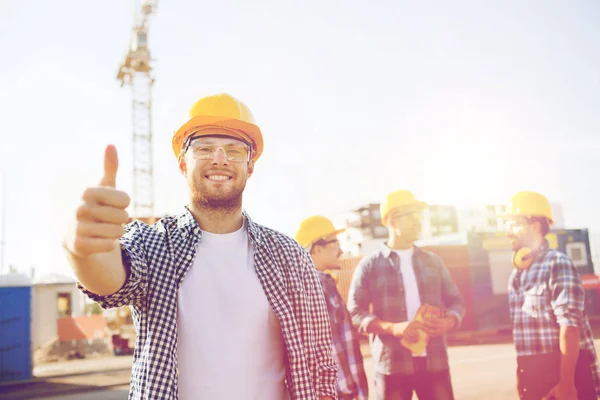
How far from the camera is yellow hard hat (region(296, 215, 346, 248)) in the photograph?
4609mm

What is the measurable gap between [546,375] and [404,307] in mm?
1189

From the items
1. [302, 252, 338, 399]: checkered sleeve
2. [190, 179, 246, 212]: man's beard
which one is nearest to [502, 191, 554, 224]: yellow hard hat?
[302, 252, 338, 399]: checkered sleeve

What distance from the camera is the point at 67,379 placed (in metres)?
14.0

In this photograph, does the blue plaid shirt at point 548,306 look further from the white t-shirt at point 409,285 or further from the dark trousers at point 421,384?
the white t-shirt at point 409,285

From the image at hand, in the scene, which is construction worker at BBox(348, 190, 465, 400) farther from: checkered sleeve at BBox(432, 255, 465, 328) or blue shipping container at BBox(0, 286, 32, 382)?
blue shipping container at BBox(0, 286, 32, 382)

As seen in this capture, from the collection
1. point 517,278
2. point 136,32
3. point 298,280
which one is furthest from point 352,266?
point 136,32

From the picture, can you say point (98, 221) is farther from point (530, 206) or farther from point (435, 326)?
point (530, 206)

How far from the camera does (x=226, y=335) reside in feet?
6.33

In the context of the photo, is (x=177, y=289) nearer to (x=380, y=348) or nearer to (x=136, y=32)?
(x=380, y=348)

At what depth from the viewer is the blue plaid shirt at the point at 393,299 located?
375 centimetres

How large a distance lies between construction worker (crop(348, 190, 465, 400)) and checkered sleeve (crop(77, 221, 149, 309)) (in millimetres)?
2431

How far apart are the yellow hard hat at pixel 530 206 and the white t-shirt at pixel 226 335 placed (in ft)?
9.93

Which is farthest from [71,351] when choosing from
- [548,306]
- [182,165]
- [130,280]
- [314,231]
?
[130,280]

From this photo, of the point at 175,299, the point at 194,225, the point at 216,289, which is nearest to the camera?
the point at 175,299
